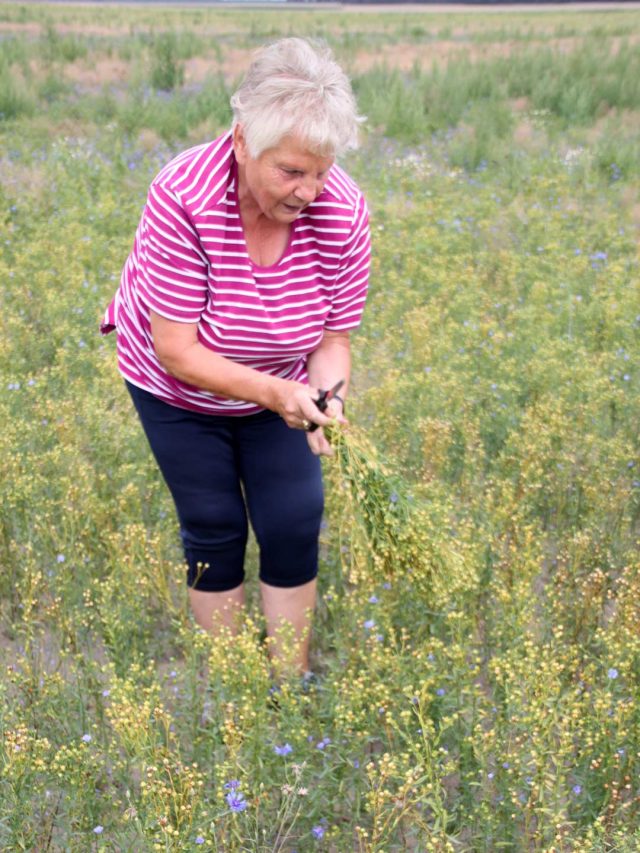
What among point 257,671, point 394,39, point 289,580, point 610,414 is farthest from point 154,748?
point 394,39

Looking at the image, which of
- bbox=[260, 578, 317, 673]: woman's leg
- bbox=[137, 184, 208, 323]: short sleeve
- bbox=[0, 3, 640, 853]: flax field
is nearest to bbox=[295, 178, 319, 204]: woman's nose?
bbox=[137, 184, 208, 323]: short sleeve

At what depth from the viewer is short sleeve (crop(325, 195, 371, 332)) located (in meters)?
2.65

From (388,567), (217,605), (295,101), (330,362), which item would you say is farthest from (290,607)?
(295,101)

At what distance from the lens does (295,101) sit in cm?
224

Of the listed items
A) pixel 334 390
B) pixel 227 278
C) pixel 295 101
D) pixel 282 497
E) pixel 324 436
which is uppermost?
pixel 295 101

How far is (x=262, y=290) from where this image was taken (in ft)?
8.46

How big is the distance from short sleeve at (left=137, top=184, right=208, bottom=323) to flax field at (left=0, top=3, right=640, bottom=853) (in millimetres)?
561

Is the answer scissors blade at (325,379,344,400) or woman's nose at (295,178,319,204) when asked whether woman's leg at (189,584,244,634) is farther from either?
woman's nose at (295,178,319,204)

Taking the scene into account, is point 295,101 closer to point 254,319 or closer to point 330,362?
point 254,319

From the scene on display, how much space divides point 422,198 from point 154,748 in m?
5.93

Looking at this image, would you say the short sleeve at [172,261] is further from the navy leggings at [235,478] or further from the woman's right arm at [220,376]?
the navy leggings at [235,478]

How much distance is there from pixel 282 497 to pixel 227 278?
2.13 ft

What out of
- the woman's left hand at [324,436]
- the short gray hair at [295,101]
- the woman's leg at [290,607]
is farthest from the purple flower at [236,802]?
the short gray hair at [295,101]

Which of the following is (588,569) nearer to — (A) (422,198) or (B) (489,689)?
(B) (489,689)
